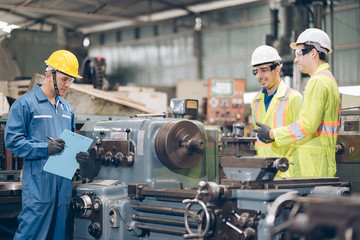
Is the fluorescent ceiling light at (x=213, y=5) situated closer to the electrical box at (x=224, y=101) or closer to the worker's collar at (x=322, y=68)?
the electrical box at (x=224, y=101)

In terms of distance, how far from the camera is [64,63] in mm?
2682

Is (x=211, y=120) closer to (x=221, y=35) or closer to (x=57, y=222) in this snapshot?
(x=221, y=35)

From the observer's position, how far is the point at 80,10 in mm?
9242

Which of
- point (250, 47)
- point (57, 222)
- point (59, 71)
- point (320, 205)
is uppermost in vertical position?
point (250, 47)

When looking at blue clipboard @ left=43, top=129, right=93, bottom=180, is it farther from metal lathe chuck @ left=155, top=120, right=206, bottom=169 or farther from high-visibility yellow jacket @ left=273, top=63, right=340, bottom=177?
high-visibility yellow jacket @ left=273, top=63, right=340, bottom=177

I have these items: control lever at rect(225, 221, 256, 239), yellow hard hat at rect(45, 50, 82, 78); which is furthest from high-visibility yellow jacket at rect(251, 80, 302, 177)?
yellow hard hat at rect(45, 50, 82, 78)

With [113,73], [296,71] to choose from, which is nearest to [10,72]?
[296,71]

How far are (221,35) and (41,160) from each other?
822 centimetres

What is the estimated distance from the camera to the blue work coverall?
2.46 m

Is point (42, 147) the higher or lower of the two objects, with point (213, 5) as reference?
lower

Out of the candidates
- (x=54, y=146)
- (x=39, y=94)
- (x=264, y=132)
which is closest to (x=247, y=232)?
(x=264, y=132)

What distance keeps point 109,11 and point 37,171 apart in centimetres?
801

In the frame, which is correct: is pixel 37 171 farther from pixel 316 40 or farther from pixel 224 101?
pixel 224 101

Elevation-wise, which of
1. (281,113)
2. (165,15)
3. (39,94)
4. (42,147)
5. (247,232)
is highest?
(165,15)
